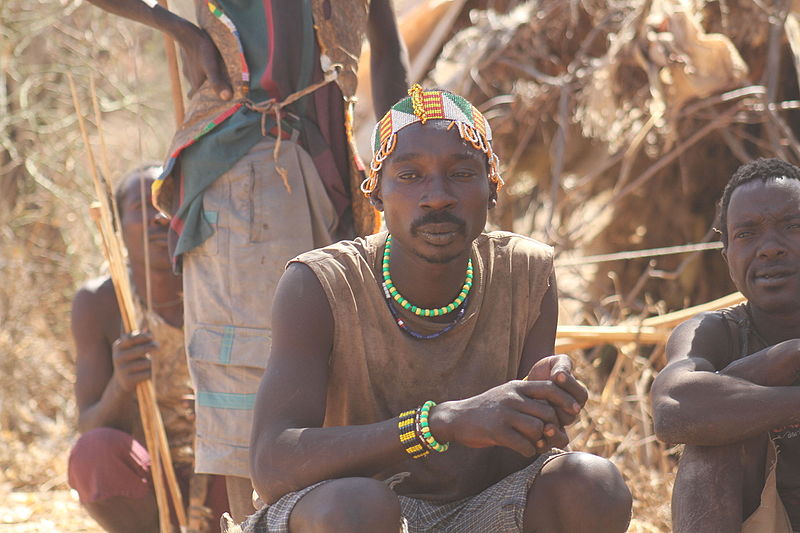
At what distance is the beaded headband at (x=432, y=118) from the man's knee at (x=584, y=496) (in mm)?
762

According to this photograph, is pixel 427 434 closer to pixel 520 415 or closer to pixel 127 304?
pixel 520 415

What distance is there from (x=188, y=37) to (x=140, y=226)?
1.21 m

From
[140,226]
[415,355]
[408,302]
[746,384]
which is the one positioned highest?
[140,226]

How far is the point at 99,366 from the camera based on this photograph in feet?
13.0

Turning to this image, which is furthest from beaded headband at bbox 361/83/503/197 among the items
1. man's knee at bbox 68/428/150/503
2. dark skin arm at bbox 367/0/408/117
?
man's knee at bbox 68/428/150/503

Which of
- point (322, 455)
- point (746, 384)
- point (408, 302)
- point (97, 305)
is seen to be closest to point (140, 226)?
point (97, 305)

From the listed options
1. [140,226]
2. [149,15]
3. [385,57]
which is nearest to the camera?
[149,15]

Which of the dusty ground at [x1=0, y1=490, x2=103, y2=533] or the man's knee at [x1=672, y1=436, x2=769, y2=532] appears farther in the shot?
the dusty ground at [x1=0, y1=490, x2=103, y2=533]

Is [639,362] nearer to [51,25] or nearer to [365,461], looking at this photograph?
[365,461]

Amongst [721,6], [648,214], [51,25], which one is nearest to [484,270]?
[721,6]

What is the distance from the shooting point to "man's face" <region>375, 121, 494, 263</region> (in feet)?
8.02

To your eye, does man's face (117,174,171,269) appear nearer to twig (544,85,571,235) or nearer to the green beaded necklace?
the green beaded necklace

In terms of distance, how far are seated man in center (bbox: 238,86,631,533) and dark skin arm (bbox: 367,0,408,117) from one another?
2.40ft

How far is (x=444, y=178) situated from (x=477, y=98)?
10.5 feet
